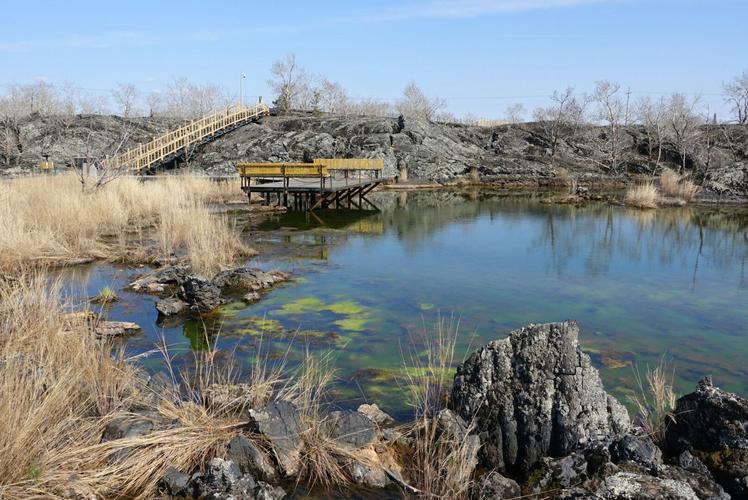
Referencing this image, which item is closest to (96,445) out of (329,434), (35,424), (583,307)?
(35,424)

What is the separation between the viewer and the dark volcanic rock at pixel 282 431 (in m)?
4.09

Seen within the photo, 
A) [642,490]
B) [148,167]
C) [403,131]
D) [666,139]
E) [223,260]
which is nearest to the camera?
[642,490]

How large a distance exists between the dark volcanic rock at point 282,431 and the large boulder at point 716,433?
8.28ft

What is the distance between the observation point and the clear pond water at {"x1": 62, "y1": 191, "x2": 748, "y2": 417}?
6605 millimetres

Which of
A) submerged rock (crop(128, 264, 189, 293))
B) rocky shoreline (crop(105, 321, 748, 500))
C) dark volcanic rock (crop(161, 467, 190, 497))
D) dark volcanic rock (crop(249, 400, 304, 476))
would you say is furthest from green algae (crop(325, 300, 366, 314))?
dark volcanic rock (crop(161, 467, 190, 497))

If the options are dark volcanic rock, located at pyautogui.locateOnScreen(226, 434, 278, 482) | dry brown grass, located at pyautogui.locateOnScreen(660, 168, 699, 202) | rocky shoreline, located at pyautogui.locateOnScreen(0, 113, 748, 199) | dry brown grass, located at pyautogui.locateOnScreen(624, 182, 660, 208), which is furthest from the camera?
rocky shoreline, located at pyautogui.locateOnScreen(0, 113, 748, 199)

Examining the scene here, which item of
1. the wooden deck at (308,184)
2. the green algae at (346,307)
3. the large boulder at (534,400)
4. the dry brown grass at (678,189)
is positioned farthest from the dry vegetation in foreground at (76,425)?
the dry brown grass at (678,189)

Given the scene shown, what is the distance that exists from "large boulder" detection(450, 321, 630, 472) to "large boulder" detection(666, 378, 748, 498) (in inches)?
15.2

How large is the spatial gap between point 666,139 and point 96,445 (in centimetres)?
4094

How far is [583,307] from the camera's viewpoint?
8.66 metres

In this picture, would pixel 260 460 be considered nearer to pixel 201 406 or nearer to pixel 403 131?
pixel 201 406

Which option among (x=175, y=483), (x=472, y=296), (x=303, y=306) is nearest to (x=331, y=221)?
(x=472, y=296)

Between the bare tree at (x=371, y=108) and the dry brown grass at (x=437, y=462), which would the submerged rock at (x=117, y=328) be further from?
the bare tree at (x=371, y=108)

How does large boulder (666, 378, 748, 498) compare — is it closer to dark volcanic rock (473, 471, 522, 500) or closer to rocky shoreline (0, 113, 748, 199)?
dark volcanic rock (473, 471, 522, 500)
